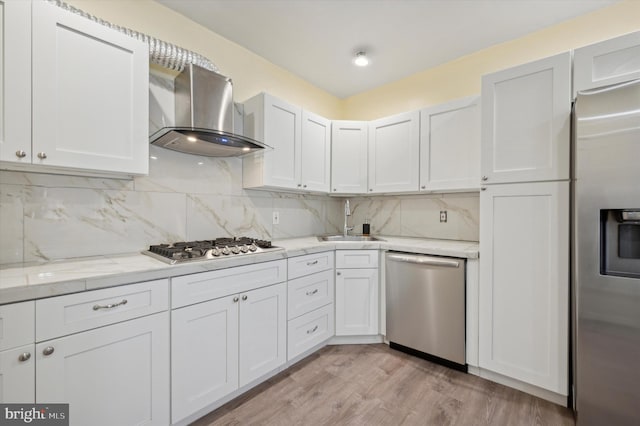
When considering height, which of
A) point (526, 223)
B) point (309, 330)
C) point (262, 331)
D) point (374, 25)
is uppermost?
point (374, 25)

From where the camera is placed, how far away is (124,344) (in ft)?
4.04

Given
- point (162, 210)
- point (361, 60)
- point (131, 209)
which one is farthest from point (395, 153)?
point (131, 209)

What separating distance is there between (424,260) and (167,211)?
1994 mm

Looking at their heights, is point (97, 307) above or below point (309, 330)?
above

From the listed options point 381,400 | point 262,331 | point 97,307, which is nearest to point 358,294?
point 381,400

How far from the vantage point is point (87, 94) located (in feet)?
4.51

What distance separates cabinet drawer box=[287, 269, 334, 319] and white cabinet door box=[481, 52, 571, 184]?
1470 mm

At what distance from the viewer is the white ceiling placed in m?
1.92

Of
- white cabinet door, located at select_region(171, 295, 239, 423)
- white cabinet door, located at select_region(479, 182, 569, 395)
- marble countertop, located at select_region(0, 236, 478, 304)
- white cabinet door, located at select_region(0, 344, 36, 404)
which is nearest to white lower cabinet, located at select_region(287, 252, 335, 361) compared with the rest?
marble countertop, located at select_region(0, 236, 478, 304)

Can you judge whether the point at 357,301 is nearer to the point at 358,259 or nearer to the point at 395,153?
the point at 358,259

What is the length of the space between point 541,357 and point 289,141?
2.43 m

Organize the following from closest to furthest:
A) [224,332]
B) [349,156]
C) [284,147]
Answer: [224,332], [284,147], [349,156]

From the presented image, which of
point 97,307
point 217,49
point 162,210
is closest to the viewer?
point 97,307

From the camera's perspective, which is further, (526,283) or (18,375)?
(526,283)
